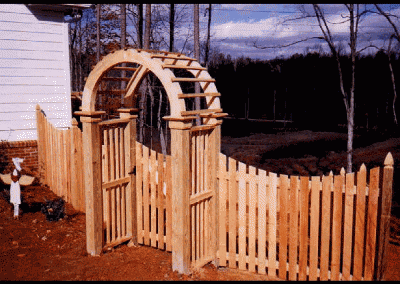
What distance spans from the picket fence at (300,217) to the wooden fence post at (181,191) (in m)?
0.63

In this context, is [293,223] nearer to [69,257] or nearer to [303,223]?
[303,223]

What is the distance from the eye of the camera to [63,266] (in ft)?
17.1

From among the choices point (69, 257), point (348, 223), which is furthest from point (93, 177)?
point (348, 223)

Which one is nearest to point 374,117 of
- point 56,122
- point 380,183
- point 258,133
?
point 258,133

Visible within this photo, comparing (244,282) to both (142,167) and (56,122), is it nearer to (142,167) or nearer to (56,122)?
(142,167)

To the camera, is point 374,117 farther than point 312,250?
Yes

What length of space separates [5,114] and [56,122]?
115cm

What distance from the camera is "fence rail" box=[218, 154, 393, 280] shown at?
4477 millimetres

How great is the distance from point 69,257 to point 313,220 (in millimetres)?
3334

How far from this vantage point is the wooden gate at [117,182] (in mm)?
5715

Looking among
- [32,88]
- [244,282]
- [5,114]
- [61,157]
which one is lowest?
[244,282]

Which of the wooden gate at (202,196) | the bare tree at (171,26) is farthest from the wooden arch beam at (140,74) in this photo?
the bare tree at (171,26)

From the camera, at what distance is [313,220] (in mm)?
4758

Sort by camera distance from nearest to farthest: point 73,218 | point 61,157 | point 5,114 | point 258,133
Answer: point 73,218 → point 61,157 → point 5,114 → point 258,133
